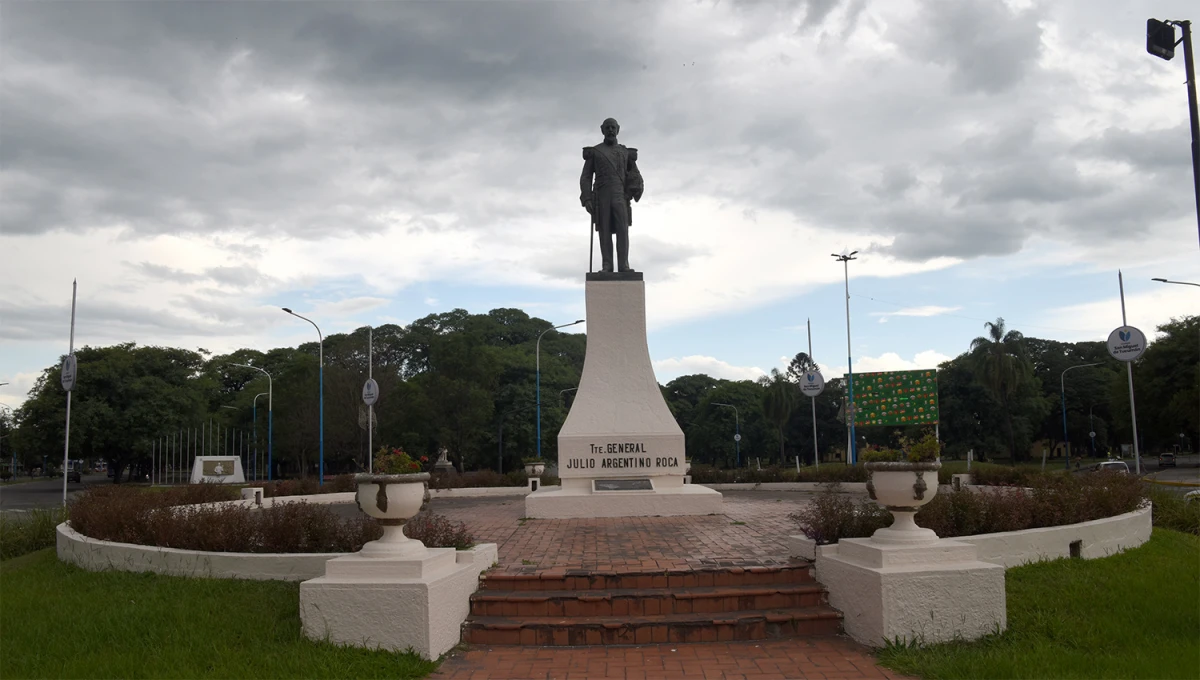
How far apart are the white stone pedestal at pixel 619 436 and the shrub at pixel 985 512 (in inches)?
180

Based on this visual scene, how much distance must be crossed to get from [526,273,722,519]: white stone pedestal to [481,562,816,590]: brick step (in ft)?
19.3

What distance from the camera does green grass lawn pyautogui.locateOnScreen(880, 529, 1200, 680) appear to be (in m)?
5.81

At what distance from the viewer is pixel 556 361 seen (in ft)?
180

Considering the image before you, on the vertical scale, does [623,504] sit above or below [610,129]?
below

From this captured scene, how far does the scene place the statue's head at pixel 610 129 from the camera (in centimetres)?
1620

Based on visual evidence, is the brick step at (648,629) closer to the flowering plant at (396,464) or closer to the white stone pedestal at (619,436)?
the flowering plant at (396,464)

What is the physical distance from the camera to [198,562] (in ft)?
27.2

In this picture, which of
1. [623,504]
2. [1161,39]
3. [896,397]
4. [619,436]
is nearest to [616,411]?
[619,436]

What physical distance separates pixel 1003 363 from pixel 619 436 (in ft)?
139

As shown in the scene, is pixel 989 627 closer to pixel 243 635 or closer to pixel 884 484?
pixel 884 484

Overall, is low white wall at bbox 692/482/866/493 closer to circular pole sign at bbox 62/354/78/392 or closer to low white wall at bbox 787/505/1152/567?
low white wall at bbox 787/505/1152/567

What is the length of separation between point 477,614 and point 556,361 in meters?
47.7

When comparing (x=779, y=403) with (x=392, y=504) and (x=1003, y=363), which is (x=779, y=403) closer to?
(x=1003, y=363)

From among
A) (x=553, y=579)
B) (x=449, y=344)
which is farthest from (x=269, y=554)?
(x=449, y=344)
